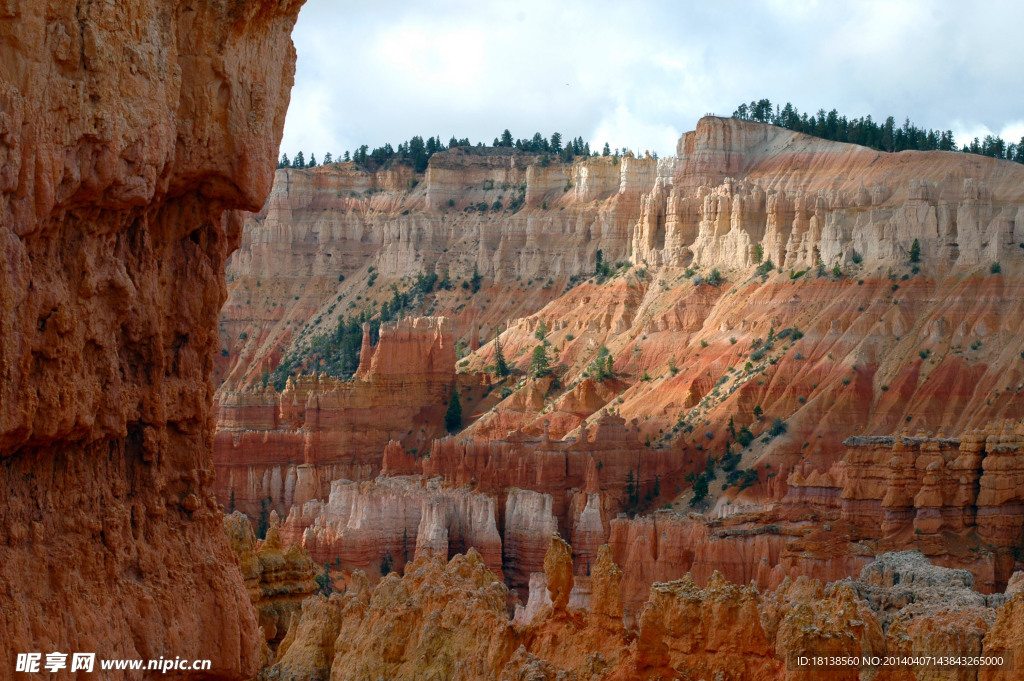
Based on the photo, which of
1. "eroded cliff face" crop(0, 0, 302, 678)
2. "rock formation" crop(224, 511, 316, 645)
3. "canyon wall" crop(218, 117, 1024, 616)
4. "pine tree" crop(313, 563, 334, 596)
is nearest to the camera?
"eroded cliff face" crop(0, 0, 302, 678)

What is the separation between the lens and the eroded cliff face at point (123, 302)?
31.0 feet

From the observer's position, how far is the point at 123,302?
35.3 feet

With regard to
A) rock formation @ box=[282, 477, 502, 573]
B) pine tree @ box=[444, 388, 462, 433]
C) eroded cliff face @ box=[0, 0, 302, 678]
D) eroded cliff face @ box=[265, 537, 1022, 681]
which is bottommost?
rock formation @ box=[282, 477, 502, 573]

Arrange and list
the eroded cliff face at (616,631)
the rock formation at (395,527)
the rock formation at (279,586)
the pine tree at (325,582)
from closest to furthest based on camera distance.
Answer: the eroded cliff face at (616,631)
the rock formation at (279,586)
the pine tree at (325,582)
the rock formation at (395,527)

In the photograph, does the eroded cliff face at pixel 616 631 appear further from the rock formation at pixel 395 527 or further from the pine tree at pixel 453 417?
the pine tree at pixel 453 417

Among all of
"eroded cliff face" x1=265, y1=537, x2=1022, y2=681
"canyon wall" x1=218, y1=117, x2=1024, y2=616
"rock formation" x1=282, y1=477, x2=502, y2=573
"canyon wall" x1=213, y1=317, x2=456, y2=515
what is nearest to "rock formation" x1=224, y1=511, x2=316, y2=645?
"eroded cliff face" x1=265, y1=537, x2=1022, y2=681

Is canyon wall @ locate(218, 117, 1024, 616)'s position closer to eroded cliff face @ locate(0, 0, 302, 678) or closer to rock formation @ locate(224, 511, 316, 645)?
rock formation @ locate(224, 511, 316, 645)

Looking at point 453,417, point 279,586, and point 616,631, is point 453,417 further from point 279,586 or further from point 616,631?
point 616,631

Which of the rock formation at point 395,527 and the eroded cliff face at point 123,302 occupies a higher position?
the eroded cliff face at point 123,302

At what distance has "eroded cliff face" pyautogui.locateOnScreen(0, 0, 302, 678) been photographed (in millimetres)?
9453

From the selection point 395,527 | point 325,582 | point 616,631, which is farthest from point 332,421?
point 616,631

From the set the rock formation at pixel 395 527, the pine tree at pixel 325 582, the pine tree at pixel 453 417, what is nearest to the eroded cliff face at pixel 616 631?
the pine tree at pixel 325 582

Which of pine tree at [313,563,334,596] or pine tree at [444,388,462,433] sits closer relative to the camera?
pine tree at [313,563,334,596]

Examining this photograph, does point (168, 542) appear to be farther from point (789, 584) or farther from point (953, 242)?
point (953, 242)
